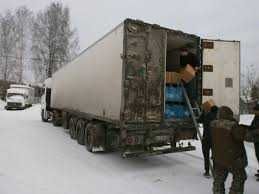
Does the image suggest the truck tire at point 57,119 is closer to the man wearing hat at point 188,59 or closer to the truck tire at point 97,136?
the truck tire at point 97,136

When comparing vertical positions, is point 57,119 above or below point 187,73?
below

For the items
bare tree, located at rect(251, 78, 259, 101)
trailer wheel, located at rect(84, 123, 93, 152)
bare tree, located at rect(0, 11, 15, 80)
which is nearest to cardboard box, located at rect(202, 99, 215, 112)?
trailer wheel, located at rect(84, 123, 93, 152)

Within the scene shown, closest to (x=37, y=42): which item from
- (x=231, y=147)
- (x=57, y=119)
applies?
(x=57, y=119)

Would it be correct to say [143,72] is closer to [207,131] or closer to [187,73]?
[187,73]

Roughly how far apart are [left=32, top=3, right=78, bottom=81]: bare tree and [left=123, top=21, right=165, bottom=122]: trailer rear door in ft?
109

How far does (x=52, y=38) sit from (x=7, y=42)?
824cm

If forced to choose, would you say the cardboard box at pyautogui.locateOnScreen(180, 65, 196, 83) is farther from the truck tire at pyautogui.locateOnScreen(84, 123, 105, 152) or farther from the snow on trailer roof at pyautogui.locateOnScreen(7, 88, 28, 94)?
the snow on trailer roof at pyautogui.locateOnScreen(7, 88, 28, 94)

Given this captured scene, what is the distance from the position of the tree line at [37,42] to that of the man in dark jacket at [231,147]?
35131 millimetres

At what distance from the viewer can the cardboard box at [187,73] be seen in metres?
7.16

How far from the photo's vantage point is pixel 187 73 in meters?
7.21

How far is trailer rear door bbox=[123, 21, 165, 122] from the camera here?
6.09 metres

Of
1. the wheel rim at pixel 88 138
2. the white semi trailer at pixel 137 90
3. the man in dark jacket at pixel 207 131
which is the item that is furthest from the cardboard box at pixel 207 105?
the wheel rim at pixel 88 138

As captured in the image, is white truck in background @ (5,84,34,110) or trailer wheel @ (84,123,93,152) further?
white truck in background @ (5,84,34,110)

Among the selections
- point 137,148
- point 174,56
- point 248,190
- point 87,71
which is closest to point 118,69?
point 137,148
